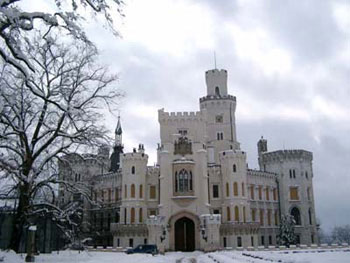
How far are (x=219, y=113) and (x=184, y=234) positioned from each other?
67.3ft

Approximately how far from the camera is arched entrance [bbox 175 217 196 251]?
1850 inches

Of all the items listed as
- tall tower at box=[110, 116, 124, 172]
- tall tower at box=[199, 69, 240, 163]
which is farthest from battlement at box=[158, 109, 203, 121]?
tall tower at box=[110, 116, 124, 172]

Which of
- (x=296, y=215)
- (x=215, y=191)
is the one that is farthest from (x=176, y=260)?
(x=296, y=215)

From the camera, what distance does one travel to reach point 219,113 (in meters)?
60.4

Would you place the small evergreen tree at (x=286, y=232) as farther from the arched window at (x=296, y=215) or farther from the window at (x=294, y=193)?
the window at (x=294, y=193)

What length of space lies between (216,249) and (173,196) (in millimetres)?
8496

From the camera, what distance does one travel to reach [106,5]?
12.4 meters

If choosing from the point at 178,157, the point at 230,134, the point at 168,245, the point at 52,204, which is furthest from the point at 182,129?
the point at 52,204

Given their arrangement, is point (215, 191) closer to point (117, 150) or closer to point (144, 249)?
point (144, 249)

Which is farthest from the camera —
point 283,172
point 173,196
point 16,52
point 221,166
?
point 283,172

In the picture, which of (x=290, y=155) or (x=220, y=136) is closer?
(x=290, y=155)

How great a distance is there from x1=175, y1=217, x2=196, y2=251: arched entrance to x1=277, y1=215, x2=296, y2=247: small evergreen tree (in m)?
13.1

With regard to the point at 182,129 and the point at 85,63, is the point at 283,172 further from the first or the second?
the point at 85,63

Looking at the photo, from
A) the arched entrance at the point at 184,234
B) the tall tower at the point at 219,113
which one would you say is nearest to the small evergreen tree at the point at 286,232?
the tall tower at the point at 219,113
